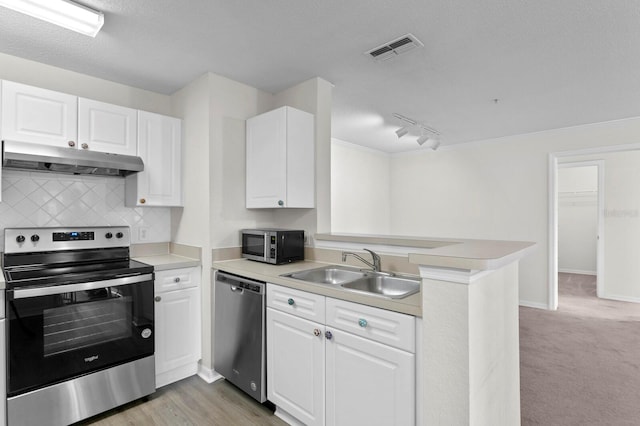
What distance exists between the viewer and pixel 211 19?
6.34ft

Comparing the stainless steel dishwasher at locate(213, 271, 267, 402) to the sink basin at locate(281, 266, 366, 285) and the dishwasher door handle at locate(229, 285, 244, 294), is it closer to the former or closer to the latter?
the dishwasher door handle at locate(229, 285, 244, 294)

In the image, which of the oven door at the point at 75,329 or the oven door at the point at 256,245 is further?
the oven door at the point at 256,245

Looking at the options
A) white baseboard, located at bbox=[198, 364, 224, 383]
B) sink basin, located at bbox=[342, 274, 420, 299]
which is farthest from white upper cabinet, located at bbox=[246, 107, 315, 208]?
white baseboard, located at bbox=[198, 364, 224, 383]

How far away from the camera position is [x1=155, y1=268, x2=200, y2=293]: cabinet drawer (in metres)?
2.43

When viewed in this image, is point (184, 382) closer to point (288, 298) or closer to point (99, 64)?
point (288, 298)

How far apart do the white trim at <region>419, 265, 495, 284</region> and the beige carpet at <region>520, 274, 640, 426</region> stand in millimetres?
1537

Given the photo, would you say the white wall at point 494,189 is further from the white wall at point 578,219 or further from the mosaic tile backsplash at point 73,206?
the mosaic tile backsplash at point 73,206

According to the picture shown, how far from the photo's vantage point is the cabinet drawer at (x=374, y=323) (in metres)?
1.39

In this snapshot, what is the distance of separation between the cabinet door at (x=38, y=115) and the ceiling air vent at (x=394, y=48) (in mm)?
2167


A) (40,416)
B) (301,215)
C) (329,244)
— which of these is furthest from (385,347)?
(40,416)

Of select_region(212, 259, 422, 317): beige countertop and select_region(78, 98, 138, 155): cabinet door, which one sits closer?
select_region(212, 259, 422, 317): beige countertop

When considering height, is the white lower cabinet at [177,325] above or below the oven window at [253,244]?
below

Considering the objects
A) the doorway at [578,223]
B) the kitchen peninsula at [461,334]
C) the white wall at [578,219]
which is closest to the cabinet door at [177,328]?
the kitchen peninsula at [461,334]

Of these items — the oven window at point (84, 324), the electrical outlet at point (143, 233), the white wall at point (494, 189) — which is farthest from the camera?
the white wall at point (494, 189)
